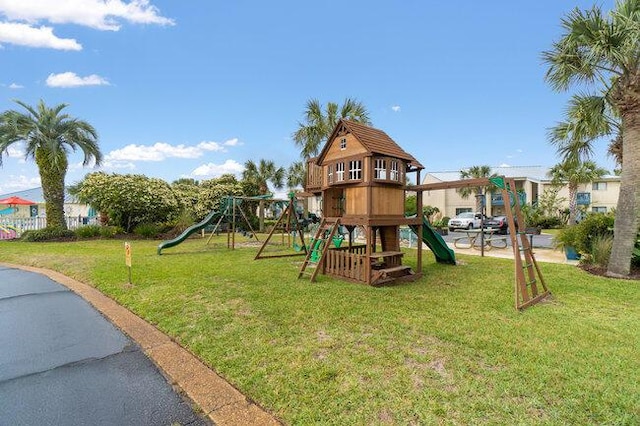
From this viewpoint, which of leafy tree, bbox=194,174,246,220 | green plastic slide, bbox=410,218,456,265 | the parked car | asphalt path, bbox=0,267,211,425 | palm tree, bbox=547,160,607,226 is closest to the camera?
asphalt path, bbox=0,267,211,425

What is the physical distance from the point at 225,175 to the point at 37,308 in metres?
20.2

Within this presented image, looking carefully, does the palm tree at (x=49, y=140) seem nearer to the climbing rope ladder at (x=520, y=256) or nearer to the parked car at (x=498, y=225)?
the climbing rope ladder at (x=520, y=256)

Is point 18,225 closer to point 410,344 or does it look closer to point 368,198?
point 368,198

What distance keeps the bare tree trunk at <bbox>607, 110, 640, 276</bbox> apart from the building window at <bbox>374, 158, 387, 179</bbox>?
614 centimetres

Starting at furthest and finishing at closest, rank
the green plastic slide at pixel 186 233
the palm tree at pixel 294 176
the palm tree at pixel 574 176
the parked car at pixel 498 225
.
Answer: the palm tree at pixel 294 176
the palm tree at pixel 574 176
the parked car at pixel 498 225
the green plastic slide at pixel 186 233

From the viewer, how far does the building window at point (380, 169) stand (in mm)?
7750

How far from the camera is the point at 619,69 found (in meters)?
8.23

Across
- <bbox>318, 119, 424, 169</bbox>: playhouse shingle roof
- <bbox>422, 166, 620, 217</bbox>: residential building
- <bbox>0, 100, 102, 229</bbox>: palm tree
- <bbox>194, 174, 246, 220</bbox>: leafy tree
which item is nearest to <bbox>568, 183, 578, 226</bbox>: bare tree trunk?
<bbox>422, 166, 620, 217</bbox>: residential building

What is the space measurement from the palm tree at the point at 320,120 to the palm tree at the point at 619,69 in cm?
1128

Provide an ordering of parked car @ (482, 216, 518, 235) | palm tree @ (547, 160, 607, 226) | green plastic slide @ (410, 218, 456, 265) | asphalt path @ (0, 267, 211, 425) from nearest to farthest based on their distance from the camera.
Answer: asphalt path @ (0, 267, 211, 425)
green plastic slide @ (410, 218, 456, 265)
parked car @ (482, 216, 518, 235)
palm tree @ (547, 160, 607, 226)

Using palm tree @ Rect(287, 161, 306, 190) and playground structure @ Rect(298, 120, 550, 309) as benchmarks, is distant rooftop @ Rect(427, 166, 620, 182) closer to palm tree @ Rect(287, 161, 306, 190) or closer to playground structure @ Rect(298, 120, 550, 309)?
palm tree @ Rect(287, 161, 306, 190)

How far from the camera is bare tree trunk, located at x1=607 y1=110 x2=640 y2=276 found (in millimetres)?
8062

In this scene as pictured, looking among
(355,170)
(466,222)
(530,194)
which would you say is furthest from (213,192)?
(530,194)

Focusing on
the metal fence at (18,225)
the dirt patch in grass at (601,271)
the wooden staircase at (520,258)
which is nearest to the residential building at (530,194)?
the dirt patch in grass at (601,271)
